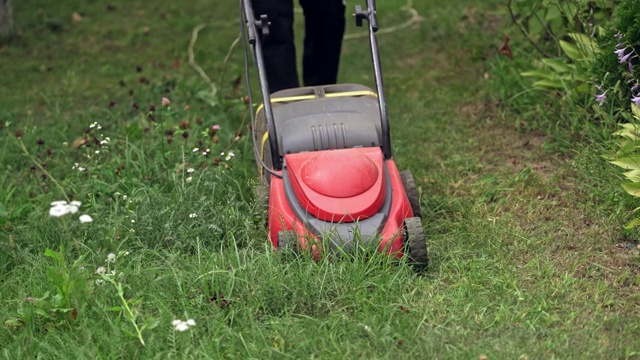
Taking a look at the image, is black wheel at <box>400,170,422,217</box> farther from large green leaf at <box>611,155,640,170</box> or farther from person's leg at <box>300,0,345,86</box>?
person's leg at <box>300,0,345,86</box>

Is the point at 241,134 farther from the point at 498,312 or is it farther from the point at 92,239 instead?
the point at 498,312

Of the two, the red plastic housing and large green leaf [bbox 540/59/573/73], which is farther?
large green leaf [bbox 540/59/573/73]

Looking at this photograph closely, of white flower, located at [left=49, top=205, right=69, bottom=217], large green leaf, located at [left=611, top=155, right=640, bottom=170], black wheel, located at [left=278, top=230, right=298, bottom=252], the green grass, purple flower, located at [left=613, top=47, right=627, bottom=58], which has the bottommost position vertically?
the green grass

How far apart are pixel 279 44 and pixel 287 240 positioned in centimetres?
101

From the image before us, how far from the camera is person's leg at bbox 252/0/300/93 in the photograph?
3.66 m

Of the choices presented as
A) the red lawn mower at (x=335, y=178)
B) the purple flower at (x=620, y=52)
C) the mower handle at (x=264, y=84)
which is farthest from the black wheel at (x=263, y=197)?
the purple flower at (x=620, y=52)

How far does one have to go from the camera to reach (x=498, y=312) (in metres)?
2.74

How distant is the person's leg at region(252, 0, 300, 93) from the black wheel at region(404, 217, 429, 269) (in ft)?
3.28

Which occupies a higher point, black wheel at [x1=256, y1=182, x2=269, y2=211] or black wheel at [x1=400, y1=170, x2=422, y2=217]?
black wheel at [x1=256, y1=182, x2=269, y2=211]

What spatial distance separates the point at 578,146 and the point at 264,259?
4.78ft

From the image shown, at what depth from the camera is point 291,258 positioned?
2.96 metres

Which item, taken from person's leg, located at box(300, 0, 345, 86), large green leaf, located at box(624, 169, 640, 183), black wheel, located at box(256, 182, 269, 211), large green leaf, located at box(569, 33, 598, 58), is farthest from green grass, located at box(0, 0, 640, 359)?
person's leg, located at box(300, 0, 345, 86)

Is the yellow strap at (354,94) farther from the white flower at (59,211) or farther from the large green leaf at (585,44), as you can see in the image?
the white flower at (59,211)

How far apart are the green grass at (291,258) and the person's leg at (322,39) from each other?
426mm
